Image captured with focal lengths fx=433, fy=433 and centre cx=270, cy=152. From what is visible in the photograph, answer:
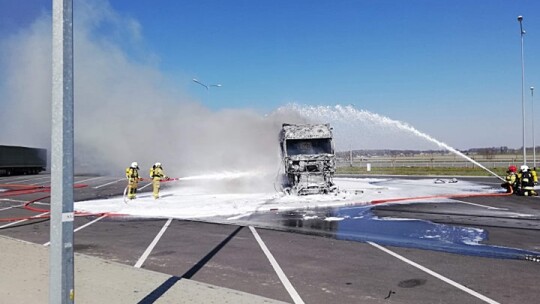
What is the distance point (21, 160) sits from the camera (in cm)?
4616

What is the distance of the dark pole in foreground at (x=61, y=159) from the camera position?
334 cm

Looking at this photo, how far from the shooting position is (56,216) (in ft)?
11.0

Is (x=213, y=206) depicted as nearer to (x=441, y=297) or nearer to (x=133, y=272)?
(x=133, y=272)

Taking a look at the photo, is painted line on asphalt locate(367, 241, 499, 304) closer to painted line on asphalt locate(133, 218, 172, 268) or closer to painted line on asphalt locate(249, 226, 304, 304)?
painted line on asphalt locate(249, 226, 304, 304)

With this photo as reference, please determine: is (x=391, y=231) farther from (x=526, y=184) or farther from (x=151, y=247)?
(x=526, y=184)

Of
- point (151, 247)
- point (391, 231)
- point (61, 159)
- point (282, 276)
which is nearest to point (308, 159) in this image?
point (391, 231)

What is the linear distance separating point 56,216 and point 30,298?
243cm

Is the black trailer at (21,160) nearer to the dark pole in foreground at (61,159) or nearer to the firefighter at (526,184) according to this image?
the firefighter at (526,184)

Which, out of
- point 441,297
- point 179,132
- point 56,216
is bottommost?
point 441,297

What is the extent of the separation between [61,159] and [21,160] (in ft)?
163

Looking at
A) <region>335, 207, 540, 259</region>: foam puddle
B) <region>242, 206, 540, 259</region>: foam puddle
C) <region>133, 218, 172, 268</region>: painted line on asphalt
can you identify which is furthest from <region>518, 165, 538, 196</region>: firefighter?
<region>133, 218, 172, 268</region>: painted line on asphalt

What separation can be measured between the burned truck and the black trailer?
35845 mm

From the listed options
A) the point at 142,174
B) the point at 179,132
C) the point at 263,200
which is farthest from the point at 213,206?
the point at 142,174

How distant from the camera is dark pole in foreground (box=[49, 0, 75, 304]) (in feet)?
11.0
